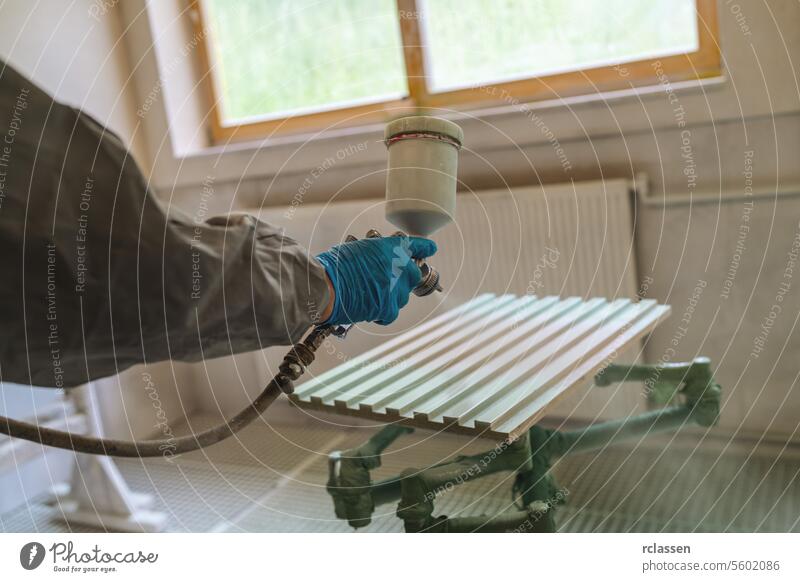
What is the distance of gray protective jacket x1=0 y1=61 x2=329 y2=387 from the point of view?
54 cm

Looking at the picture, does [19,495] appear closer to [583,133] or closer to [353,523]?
[353,523]

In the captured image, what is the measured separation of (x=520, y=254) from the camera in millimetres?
1004

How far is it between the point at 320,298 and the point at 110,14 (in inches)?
23.3

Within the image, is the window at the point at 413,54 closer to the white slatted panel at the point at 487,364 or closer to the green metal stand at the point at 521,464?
the white slatted panel at the point at 487,364

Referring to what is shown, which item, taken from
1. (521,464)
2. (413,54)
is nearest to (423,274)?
(521,464)

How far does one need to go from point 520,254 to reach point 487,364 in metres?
0.27

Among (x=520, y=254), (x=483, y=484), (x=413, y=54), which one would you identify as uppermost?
(x=413, y=54)

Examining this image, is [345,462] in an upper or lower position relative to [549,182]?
lower

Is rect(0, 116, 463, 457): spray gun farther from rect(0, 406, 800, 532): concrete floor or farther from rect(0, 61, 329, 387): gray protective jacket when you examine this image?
rect(0, 406, 800, 532): concrete floor

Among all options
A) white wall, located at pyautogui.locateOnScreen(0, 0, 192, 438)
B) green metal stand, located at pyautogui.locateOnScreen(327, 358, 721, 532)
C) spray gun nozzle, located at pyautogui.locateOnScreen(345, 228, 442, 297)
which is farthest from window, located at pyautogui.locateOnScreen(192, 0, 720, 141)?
green metal stand, located at pyautogui.locateOnScreen(327, 358, 721, 532)

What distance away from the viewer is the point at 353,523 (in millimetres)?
788

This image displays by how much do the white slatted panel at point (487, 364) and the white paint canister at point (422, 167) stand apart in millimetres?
182

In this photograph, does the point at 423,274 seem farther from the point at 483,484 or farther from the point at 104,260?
the point at 483,484

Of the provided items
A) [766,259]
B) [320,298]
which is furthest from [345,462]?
[766,259]
